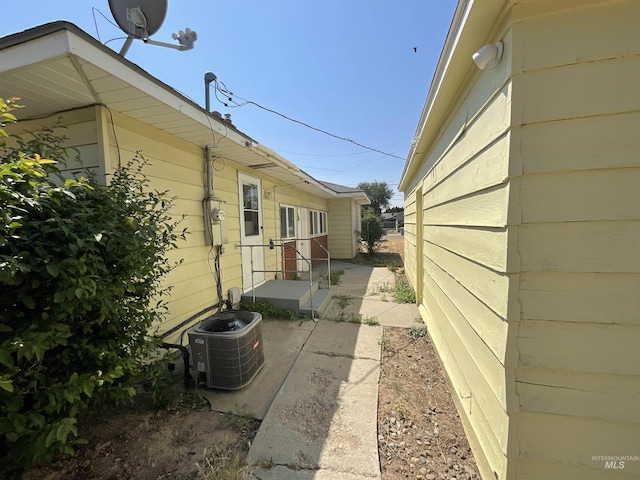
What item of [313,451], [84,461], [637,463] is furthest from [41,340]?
[637,463]

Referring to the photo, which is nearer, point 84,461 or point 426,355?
point 84,461

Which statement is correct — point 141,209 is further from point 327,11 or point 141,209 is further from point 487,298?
point 327,11

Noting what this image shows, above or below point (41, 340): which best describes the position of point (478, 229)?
above

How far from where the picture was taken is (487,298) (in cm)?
151

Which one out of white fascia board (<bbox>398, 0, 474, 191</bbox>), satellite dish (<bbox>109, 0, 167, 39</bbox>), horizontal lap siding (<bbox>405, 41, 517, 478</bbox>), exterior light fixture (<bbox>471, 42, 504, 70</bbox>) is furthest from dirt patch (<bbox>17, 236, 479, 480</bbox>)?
satellite dish (<bbox>109, 0, 167, 39</bbox>)

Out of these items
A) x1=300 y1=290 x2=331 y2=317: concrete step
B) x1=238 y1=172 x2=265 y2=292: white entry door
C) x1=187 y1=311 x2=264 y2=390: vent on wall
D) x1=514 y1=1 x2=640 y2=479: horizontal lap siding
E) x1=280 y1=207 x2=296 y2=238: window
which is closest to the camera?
x1=514 y1=1 x2=640 y2=479: horizontal lap siding

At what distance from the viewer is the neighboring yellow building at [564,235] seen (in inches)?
43.2

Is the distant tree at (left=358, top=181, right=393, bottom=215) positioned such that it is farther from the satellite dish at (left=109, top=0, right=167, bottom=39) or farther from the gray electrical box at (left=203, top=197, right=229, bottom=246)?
the satellite dish at (left=109, top=0, right=167, bottom=39)

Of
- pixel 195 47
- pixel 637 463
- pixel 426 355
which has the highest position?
pixel 195 47

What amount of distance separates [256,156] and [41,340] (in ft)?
11.0

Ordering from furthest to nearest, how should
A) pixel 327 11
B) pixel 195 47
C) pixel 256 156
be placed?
1. pixel 327 11
2. pixel 256 156
3. pixel 195 47

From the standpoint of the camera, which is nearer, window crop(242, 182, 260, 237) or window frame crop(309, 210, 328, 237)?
window crop(242, 182, 260, 237)

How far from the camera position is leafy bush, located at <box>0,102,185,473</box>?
1.14 metres

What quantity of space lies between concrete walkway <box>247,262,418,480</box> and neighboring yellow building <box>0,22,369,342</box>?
1.68 meters
